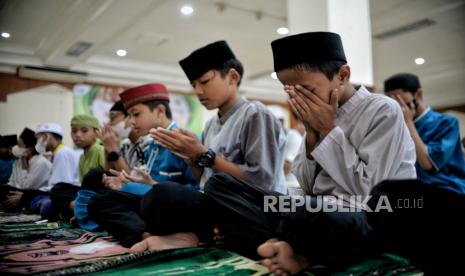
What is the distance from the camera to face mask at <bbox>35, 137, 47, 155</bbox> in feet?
16.4

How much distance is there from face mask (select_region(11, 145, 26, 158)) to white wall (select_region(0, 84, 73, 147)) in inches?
14.5

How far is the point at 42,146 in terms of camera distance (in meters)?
5.03

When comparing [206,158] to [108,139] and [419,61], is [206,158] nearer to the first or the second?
[108,139]

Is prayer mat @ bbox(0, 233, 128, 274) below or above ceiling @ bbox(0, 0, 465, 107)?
below

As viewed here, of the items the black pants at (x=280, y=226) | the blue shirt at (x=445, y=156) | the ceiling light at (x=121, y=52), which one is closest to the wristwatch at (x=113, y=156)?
the black pants at (x=280, y=226)

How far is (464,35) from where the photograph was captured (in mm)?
7355

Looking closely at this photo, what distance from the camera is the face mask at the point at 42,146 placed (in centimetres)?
500

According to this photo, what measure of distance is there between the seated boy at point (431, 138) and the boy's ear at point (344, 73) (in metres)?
1.08

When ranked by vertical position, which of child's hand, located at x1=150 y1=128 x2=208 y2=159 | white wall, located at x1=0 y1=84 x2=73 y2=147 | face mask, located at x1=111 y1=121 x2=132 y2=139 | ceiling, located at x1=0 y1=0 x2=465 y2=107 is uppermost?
ceiling, located at x1=0 y1=0 x2=465 y2=107

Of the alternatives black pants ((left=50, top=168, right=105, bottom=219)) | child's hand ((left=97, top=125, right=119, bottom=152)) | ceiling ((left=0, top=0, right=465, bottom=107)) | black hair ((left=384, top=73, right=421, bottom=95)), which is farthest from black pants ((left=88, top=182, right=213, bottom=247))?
ceiling ((left=0, top=0, right=465, bottom=107))

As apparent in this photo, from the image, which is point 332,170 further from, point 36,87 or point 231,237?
point 36,87

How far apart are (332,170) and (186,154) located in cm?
84

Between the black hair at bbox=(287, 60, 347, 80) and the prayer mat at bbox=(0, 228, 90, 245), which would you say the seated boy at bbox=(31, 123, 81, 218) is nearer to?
the prayer mat at bbox=(0, 228, 90, 245)

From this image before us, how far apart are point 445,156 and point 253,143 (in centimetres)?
137
